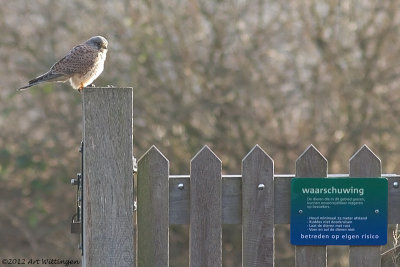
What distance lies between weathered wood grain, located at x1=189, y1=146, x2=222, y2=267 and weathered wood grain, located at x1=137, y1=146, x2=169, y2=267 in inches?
4.5

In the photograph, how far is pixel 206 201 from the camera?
3.66 metres

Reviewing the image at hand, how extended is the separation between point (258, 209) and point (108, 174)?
65 centimetres

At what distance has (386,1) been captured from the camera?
835 centimetres

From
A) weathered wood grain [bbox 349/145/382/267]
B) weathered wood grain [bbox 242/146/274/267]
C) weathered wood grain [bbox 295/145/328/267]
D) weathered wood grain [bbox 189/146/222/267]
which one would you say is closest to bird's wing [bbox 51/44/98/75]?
weathered wood grain [bbox 189/146/222/267]

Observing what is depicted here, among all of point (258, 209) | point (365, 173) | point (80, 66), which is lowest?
point (258, 209)

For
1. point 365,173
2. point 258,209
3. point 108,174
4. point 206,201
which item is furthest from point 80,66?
point 365,173

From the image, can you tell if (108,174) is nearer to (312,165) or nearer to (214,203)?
(214,203)

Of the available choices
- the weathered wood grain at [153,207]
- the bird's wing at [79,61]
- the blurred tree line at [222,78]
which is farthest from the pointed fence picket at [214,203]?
the blurred tree line at [222,78]

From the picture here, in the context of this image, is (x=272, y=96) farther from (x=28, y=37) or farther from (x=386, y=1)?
(x=28, y=37)

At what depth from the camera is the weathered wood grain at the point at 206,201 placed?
366cm

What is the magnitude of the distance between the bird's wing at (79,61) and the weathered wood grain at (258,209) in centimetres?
137

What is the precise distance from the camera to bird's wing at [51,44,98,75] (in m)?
4.69

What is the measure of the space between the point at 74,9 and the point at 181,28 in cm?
111

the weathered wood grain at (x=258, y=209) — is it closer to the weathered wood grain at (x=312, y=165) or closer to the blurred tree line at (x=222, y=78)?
the weathered wood grain at (x=312, y=165)
